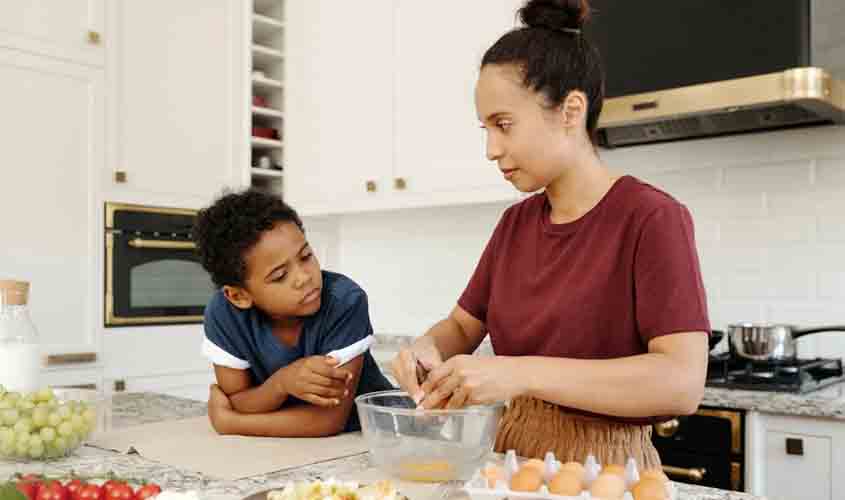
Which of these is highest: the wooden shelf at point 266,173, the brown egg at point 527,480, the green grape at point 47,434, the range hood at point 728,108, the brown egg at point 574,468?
the range hood at point 728,108

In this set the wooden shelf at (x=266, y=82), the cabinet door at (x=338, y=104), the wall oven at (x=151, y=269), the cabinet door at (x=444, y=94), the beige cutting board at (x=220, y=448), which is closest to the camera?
the beige cutting board at (x=220, y=448)

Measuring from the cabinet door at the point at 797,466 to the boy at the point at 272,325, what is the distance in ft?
3.34

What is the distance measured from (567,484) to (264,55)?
299 centimetres

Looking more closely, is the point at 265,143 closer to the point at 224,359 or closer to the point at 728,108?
the point at 728,108

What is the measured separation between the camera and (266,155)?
3590 millimetres

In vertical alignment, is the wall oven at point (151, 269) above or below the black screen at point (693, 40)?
below

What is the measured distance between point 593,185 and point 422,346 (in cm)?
36

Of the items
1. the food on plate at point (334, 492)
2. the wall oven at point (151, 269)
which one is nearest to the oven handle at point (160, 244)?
the wall oven at point (151, 269)

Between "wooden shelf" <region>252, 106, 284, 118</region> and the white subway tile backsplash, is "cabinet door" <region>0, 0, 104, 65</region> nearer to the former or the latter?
"wooden shelf" <region>252, 106, 284, 118</region>

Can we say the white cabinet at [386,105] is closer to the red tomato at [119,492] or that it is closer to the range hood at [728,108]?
the range hood at [728,108]

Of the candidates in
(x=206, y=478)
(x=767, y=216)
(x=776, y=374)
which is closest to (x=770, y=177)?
(x=767, y=216)

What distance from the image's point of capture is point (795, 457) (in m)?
1.83

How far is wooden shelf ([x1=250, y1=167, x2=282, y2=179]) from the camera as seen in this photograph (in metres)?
3.42

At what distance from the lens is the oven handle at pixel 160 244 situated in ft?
9.58
